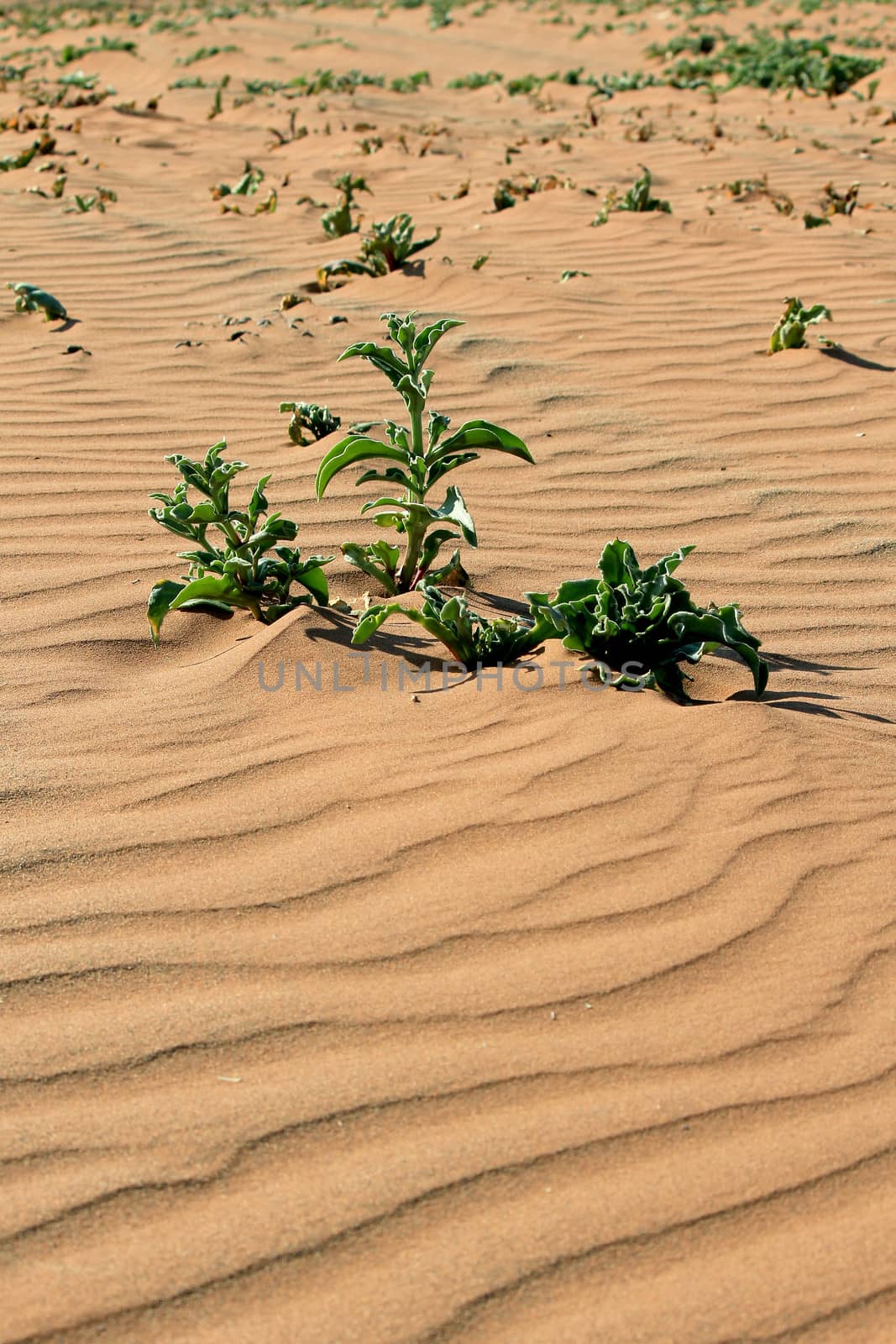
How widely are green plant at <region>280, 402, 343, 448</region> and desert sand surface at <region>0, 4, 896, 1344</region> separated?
2.2 inches

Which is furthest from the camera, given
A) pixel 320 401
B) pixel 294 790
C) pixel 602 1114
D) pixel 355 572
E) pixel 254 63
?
pixel 254 63

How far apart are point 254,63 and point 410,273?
10.3 meters

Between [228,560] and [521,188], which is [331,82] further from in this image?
[228,560]

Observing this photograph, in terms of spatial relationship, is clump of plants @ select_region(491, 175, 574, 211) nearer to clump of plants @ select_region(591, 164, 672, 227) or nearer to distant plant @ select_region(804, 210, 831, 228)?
clump of plants @ select_region(591, 164, 672, 227)

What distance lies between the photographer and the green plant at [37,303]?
19.3ft

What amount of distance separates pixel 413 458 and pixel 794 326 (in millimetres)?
2848

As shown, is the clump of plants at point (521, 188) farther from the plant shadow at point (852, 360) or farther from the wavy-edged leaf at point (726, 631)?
the wavy-edged leaf at point (726, 631)

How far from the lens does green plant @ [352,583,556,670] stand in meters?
3.04

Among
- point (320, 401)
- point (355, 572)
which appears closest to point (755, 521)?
point (355, 572)

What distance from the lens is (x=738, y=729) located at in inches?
109

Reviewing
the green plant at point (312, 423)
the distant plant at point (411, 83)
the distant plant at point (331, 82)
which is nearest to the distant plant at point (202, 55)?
the distant plant at point (331, 82)

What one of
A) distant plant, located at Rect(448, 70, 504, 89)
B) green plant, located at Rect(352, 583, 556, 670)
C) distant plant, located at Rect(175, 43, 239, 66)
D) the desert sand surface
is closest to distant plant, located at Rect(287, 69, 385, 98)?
distant plant, located at Rect(448, 70, 504, 89)

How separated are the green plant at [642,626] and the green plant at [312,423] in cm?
171

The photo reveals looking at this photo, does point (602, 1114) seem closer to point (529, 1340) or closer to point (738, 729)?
point (529, 1340)
